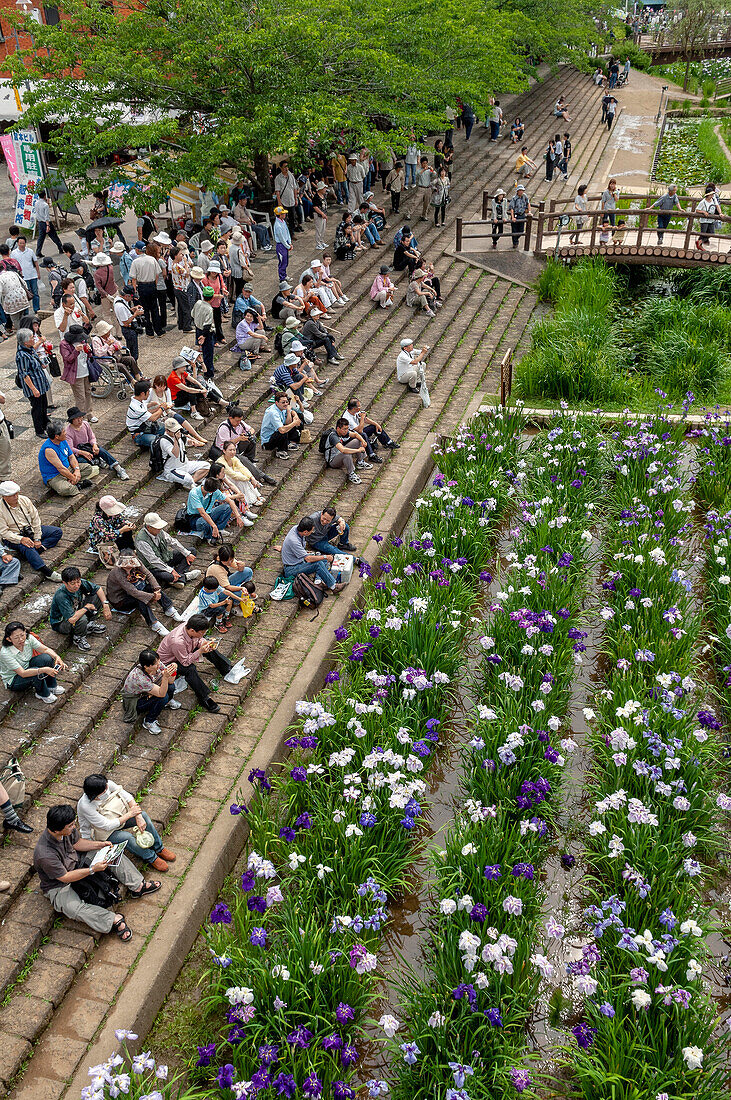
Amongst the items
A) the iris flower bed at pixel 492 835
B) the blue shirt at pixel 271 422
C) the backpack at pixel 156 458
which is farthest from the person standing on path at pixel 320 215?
the iris flower bed at pixel 492 835

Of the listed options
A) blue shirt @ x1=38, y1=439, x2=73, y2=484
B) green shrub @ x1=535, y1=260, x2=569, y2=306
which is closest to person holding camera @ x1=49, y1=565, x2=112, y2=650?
blue shirt @ x1=38, y1=439, x2=73, y2=484

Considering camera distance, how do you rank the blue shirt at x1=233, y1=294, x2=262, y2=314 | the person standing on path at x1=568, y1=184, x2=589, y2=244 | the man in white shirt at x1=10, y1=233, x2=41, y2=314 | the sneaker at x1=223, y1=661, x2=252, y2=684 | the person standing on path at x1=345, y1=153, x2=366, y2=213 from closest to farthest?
the sneaker at x1=223, y1=661, x2=252, y2=684 → the blue shirt at x1=233, y1=294, x2=262, y2=314 → the man in white shirt at x1=10, y1=233, x2=41, y2=314 → the person standing on path at x1=345, y1=153, x2=366, y2=213 → the person standing on path at x1=568, y1=184, x2=589, y2=244

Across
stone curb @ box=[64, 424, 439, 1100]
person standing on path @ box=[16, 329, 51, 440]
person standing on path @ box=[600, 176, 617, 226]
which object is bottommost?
stone curb @ box=[64, 424, 439, 1100]

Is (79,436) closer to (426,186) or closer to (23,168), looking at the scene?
(23,168)

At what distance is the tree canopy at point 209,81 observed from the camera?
16328mm

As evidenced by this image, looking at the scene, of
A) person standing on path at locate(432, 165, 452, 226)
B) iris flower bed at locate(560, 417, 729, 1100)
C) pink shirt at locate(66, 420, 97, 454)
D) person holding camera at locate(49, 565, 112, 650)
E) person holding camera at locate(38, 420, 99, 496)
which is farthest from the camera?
person standing on path at locate(432, 165, 452, 226)

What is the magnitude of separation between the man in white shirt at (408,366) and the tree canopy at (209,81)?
166 inches

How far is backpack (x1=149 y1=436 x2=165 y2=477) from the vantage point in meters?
11.6

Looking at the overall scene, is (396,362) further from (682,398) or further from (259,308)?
(682,398)

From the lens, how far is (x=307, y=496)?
12.6 metres

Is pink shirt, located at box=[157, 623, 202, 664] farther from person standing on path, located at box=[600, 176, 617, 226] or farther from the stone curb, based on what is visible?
person standing on path, located at box=[600, 176, 617, 226]

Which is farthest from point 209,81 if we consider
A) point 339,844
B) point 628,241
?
point 339,844

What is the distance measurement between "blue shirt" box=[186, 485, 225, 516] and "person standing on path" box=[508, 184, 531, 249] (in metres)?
13.1

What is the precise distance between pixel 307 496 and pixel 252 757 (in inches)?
190
